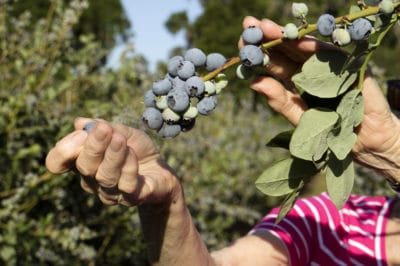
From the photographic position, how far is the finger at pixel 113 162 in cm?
85

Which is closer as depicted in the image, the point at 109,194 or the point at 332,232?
the point at 109,194

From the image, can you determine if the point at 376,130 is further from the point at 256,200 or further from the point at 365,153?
the point at 256,200

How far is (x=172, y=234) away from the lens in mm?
1270

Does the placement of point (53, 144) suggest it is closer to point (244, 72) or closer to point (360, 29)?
point (244, 72)

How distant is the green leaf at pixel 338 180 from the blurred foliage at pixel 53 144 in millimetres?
682

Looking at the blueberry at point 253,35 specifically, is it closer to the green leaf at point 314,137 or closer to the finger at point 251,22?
the finger at point 251,22

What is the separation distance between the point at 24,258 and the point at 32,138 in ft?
1.59

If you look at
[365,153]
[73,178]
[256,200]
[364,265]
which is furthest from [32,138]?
[256,200]

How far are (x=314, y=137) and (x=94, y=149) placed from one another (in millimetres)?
312

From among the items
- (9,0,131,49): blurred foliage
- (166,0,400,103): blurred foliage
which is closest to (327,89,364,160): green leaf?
(166,0,400,103): blurred foliage

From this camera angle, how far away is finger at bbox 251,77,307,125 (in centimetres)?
101

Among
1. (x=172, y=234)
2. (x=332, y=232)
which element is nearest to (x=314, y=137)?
(x=172, y=234)

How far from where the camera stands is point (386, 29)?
0.83m

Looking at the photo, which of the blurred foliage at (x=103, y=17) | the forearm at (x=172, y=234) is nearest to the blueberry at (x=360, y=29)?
the forearm at (x=172, y=234)
